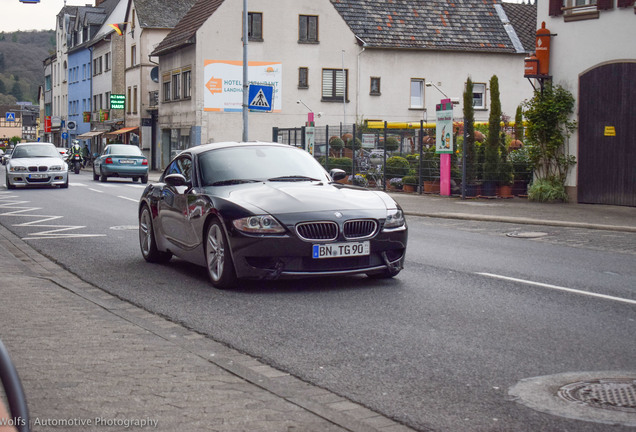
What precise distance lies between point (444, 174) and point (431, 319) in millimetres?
19192

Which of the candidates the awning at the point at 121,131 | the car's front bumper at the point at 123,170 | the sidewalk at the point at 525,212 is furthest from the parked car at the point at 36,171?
the awning at the point at 121,131

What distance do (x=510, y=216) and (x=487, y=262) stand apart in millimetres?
7904

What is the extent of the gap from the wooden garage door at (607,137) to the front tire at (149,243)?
43.0 feet

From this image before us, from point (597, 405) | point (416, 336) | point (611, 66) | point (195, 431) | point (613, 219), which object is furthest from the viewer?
point (611, 66)

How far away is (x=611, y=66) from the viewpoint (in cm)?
2175

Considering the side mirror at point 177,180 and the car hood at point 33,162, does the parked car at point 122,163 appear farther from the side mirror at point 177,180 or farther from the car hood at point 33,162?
the side mirror at point 177,180

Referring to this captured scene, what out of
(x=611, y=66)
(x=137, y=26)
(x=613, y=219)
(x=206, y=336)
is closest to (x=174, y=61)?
(x=137, y=26)

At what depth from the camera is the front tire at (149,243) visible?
1141 centimetres

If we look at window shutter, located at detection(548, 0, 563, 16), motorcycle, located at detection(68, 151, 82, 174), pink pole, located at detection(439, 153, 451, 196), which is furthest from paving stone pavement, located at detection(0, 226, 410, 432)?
motorcycle, located at detection(68, 151, 82, 174)

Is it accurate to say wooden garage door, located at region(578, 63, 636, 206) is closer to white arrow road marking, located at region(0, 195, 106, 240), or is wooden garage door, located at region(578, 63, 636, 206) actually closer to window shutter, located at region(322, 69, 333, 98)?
white arrow road marking, located at region(0, 195, 106, 240)

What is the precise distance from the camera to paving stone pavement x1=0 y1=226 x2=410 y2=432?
4.58 meters

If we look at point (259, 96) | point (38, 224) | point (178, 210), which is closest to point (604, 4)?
point (259, 96)

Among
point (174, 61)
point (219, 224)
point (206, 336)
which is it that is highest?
point (174, 61)

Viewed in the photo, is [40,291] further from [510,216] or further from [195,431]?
[510,216]
